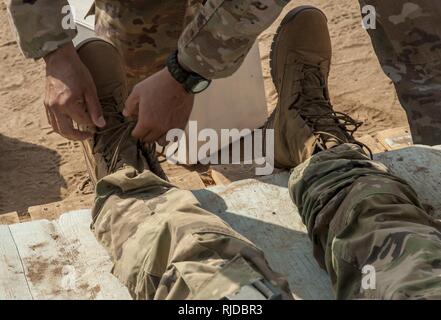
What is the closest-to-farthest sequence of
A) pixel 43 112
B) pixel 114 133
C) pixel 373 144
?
pixel 114 133, pixel 373 144, pixel 43 112

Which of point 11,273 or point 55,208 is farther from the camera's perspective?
point 55,208

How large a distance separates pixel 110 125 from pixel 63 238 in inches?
16.7

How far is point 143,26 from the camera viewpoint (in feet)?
9.04

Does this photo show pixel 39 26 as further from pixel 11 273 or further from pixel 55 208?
pixel 11 273

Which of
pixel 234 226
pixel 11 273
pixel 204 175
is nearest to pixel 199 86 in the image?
pixel 234 226

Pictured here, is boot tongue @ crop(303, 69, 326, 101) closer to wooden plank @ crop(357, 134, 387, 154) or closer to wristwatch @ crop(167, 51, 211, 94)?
wooden plank @ crop(357, 134, 387, 154)

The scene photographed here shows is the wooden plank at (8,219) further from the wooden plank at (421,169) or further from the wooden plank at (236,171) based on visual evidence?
the wooden plank at (421,169)

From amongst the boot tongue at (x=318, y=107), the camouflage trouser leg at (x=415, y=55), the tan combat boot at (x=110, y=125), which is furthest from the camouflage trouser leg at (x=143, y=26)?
the camouflage trouser leg at (x=415, y=55)

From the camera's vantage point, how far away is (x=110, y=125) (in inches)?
93.7

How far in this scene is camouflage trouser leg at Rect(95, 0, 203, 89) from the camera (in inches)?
107

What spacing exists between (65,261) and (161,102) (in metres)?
0.47

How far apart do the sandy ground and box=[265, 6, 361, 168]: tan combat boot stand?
84cm
